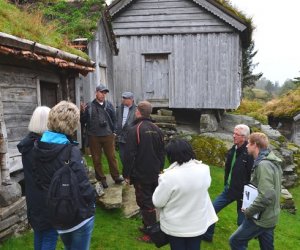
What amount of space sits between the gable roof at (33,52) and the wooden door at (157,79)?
7.63m

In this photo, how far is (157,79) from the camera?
15438 mm

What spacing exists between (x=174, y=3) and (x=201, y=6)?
112cm

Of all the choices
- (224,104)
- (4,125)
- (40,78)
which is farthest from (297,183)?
(4,125)

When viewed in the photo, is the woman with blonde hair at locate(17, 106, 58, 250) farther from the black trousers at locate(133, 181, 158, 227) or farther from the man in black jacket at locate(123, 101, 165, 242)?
the black trousers at locate(133, 181, 158, 227)

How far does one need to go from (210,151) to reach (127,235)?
778 cm

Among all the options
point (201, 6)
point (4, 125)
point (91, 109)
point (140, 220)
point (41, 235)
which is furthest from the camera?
point (201, 6)

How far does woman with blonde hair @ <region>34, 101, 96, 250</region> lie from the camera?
3.39 metres

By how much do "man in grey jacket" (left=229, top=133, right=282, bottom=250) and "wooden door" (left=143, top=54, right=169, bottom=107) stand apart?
10.6 metres

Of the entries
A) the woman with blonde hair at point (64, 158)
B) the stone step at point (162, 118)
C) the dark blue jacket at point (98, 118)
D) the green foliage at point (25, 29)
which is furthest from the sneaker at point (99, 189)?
the stone step at point (162, 118)

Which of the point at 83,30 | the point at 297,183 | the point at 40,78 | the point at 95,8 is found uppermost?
the point at 95,8

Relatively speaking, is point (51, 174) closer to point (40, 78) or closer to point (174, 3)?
point (40, 78)

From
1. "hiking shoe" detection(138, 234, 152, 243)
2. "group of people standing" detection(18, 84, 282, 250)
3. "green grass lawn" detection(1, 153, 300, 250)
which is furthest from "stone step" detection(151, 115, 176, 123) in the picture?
"group of people standing" detection(18, 84, 282, 250)

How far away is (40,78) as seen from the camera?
7.75 meters

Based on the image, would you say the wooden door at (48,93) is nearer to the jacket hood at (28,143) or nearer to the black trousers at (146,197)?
the black trousers at (146,197)
